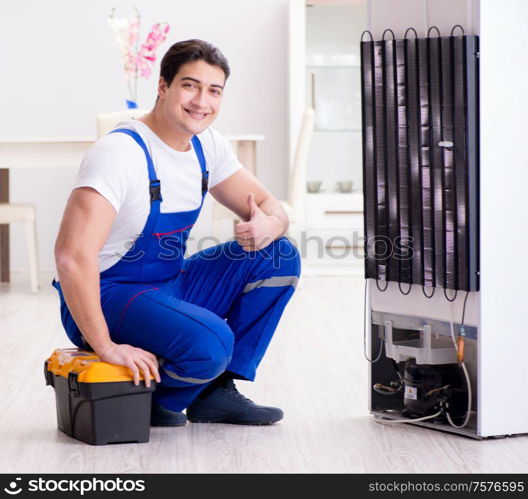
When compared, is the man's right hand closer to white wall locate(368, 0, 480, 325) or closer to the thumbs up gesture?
the thumbs up gesture

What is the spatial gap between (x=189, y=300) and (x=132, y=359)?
328 millimetres

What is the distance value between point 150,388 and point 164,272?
30 centimetres

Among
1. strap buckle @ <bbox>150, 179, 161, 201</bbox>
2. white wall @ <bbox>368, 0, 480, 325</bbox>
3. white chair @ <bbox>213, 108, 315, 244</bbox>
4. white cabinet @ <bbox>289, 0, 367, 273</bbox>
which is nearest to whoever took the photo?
white wall @ <bbox>368, 0, 480, 325</bbox>

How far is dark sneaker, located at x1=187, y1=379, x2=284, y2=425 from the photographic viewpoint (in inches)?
94.5

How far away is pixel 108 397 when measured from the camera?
2156 millimetres

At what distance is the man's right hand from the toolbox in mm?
14

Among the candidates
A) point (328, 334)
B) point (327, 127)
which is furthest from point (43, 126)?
point (328, 334)

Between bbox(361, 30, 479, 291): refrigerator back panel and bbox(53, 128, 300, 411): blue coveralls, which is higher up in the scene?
bbox(361, 30, 479, 291): refrigerator back panel

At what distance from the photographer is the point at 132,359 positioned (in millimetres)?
2172

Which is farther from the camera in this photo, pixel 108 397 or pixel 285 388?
pixel 285 388

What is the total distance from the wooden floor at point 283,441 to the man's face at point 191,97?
2.39 ft

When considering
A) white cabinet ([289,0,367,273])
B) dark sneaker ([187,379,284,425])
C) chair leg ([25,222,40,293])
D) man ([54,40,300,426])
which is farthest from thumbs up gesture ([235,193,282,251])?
white cabinet ([289,0,367,273])

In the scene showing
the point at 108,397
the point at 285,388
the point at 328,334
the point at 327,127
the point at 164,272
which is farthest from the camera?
Result: the point at 327,127
